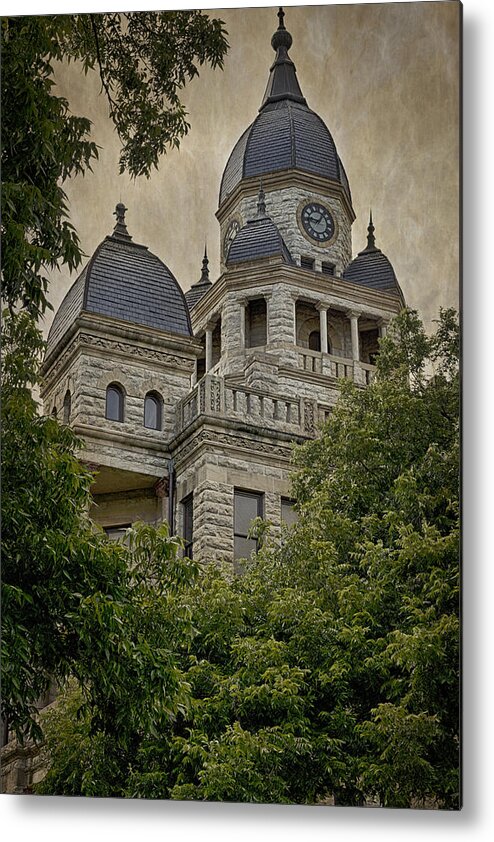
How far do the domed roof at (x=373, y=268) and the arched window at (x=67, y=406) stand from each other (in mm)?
1274

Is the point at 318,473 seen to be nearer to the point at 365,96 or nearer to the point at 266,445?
the point at 266,445

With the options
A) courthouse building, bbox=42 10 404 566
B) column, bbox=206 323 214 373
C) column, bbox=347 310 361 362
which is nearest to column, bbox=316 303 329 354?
courthouse building, bbox=42 10 404 566

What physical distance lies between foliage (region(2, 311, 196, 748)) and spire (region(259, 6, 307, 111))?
163 centimetres

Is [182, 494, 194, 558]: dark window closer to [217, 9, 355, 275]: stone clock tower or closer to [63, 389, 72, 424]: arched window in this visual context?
[63, 389, 72, 424]: arched window

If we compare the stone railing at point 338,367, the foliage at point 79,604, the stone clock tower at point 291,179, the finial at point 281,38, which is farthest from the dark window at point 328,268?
the foliage at point 79,604

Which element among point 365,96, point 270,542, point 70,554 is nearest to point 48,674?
point 70,554

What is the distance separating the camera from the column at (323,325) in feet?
20.2

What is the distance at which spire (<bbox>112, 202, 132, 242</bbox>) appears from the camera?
6.24 meters

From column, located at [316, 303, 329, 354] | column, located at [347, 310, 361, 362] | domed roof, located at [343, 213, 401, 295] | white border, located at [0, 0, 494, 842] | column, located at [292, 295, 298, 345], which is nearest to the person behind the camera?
white border, located at [0, 0, 494, 842]

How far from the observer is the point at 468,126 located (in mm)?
5715

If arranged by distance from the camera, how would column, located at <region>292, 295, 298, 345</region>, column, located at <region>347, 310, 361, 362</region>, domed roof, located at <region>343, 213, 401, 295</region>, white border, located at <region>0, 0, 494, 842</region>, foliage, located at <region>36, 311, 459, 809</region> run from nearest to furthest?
1. white border, located at <region>0, 0, 494, 842</region>
2. foliage, located at <region>36, 311, 459, 809</region>
3. domed roof, located at <region>343, 213, 401, 295</region>
4. column, located at <region>347, 310, 361, 362</region>
5. column, located at <region>292, 295, 298, 345</region>

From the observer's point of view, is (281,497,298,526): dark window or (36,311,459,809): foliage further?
(281,497,298,526): dark window

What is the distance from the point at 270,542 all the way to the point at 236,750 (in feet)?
2.78

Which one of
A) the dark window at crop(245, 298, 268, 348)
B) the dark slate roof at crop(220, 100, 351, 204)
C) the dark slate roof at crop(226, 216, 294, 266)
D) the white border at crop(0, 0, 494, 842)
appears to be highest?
the dark slate roof at crop(220, 100, 351, 204)
